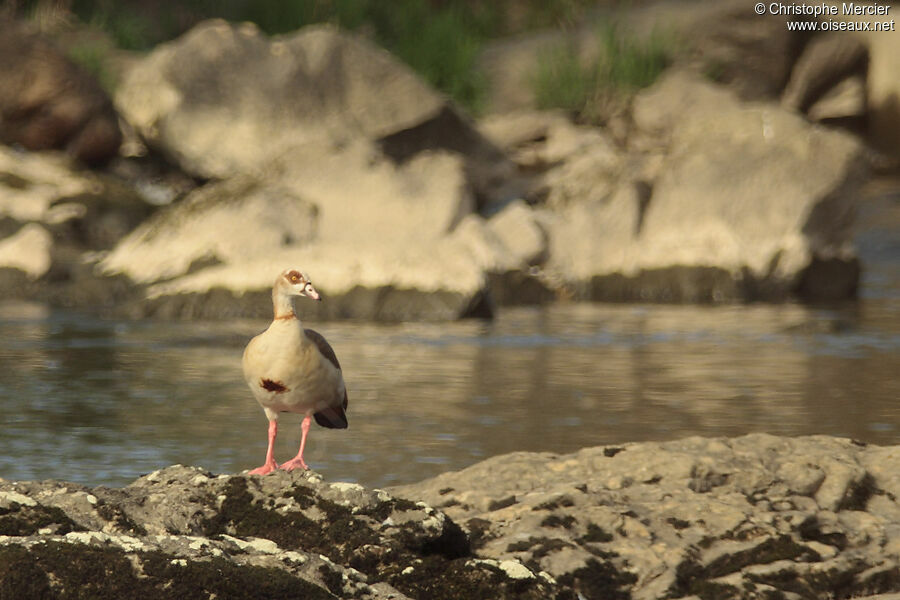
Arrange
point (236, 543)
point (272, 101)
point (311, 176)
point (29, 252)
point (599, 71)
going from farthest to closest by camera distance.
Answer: point (599, 71) < point (272, 101) < point (311, 176) < point (29, 252) < point (236, 543)

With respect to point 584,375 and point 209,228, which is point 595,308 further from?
point 584,375

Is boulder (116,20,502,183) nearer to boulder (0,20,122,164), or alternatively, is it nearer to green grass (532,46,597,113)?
boulder (0,20,122,164)

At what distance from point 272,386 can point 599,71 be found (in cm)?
2397

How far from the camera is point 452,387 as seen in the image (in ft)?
40.1

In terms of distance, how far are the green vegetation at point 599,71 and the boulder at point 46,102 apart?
9031mm

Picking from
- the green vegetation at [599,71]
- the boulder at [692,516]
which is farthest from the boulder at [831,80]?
the boulder at [692,516]

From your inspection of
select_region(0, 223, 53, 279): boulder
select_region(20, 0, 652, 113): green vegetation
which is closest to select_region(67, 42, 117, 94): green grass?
select_region(20, 0, 652, 113): green vegetation

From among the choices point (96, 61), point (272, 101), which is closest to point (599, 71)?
point (272, 101)

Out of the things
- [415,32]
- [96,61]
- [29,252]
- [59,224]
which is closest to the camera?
[29,252]

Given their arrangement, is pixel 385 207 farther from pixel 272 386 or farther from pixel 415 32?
pixel 272 386

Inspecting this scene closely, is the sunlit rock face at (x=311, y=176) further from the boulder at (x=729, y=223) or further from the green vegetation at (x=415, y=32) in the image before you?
the green vegetation at (x=415, y=32)

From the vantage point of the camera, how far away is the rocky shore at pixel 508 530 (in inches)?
174

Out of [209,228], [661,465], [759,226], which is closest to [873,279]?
[759,226]

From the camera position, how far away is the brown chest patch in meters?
6.21
